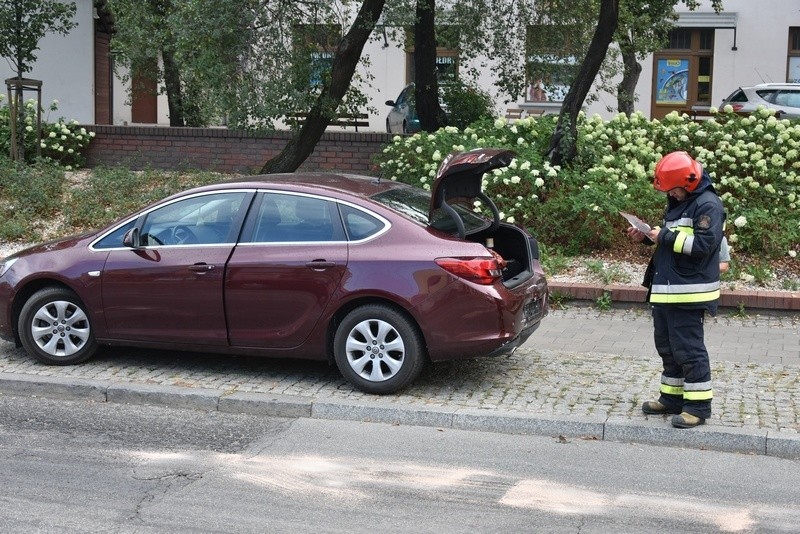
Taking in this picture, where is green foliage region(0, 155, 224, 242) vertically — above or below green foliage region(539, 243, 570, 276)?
above

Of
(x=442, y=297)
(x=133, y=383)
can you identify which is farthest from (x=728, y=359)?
(x=133, y=383)

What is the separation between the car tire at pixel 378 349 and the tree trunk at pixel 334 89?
7.35 m

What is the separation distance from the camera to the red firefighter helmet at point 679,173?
6.61 metres

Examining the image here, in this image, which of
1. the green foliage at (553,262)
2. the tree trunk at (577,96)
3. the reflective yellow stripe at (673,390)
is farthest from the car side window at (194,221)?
the tree trunk at (577,96)

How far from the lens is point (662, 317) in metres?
6.93

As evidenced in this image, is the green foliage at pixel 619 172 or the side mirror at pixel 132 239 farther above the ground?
the green foliage at pixel 619 172

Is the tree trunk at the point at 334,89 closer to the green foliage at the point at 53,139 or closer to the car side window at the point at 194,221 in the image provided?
the green foliage at the point at 53,139

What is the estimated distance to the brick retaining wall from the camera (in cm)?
1578

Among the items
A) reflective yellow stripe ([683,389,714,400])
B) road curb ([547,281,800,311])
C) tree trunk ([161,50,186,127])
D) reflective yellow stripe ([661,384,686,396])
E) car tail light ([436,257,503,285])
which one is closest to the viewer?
reflective yellow stripe ([683,389,714,400])

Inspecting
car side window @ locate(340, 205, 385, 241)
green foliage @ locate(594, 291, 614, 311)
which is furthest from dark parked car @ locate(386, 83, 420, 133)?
car side window @ locate(340, 205, 385, 241)

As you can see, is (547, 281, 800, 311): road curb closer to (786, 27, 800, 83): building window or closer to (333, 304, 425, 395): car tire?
(333, 304, 425, 395): car tire

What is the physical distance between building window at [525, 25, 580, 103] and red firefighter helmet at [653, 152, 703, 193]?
11.2 metres

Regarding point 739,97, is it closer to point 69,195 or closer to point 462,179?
point 69,195

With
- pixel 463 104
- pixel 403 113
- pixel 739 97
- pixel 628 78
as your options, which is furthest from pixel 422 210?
pixel 739 97
